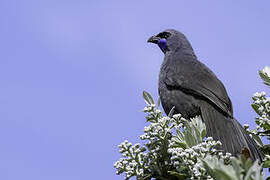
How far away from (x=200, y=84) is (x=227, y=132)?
2.92 feet

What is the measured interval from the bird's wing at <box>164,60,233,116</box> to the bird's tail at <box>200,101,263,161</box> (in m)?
0.09

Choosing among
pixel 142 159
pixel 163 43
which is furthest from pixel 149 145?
pixel 163 43

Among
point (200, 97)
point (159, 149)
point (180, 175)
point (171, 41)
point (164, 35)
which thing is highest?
point (164, 35)

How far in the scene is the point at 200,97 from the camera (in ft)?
14.4

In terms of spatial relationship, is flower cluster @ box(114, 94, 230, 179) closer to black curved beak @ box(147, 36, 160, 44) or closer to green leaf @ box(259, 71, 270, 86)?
green leaf @ box(259, 71, 270, 86)

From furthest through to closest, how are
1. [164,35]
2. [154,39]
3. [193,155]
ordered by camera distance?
[154,39] < [164,35] < [193,155]

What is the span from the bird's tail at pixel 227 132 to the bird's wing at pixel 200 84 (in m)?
0.09

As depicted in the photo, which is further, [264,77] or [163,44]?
[163,44]

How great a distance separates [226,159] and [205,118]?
70.5 inches

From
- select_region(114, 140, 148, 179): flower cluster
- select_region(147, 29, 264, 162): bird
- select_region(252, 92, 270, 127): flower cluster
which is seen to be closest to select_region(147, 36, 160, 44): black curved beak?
select_region(147, 29, 264, 162): bird

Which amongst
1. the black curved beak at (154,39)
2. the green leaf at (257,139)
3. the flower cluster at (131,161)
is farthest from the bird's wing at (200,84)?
the flower cluster at (131,161)

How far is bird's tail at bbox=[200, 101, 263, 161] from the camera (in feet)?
10.2

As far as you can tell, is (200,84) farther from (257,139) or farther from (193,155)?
(193,155)

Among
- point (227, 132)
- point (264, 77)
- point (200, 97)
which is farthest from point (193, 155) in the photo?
point (200, 97)
